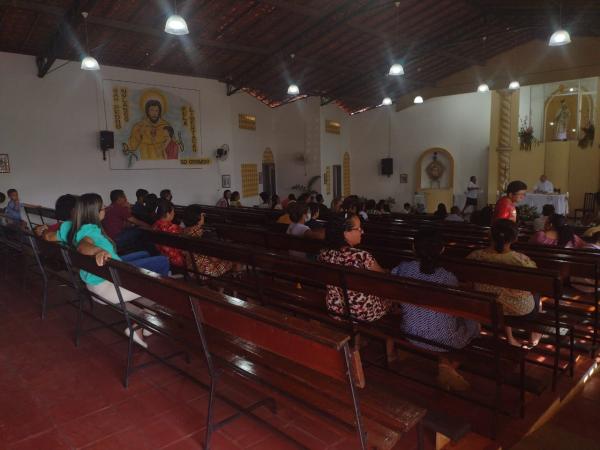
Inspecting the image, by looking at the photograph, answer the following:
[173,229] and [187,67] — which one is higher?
[187,67]

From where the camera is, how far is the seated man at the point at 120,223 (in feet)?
14.5

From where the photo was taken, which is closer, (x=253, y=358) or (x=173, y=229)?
(x=253, y=358)

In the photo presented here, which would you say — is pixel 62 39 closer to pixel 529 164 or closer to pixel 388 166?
pixel 388 166

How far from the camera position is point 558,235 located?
402cm

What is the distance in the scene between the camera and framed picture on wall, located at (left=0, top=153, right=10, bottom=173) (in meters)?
8.21

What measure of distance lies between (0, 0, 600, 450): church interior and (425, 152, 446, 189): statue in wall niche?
0.07 meters

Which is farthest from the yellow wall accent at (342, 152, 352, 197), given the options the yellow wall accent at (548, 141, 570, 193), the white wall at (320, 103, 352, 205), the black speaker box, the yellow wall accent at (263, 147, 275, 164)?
the black speaker box

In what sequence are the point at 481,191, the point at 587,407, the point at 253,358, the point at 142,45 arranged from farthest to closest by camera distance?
the point at 481,191 → the point at 142,45 → the point at 587,407 → the point at 253,358

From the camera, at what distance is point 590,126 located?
1261cm

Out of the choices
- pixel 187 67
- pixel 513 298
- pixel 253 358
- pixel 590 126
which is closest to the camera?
pixel 253 358

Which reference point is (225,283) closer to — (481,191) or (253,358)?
(253,358)

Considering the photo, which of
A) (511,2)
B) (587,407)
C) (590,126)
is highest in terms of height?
(511,2)

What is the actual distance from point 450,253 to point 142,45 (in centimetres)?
776

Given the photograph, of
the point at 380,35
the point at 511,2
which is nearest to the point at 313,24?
the point at 380,35
